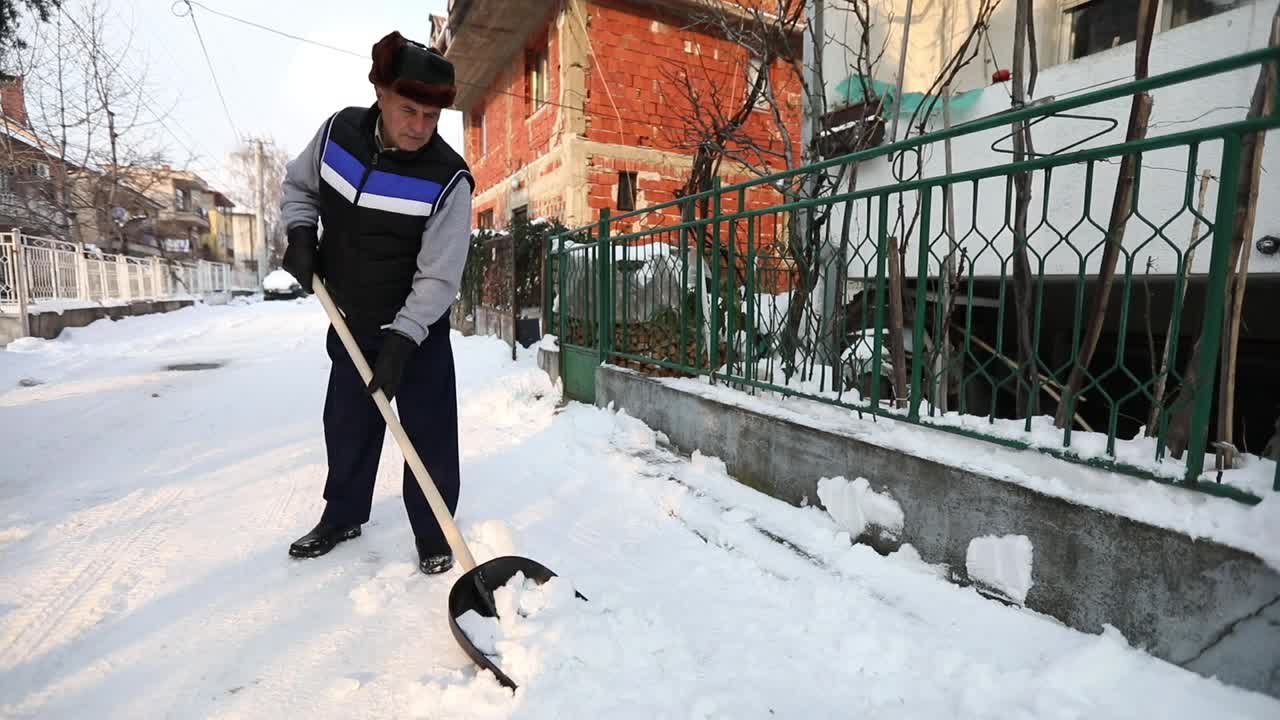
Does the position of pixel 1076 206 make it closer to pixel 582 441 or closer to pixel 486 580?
pixel 582 441

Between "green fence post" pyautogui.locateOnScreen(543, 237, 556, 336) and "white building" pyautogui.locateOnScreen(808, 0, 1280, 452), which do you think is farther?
"green fence post" pyautogui.locateOnScreen(543, 237, 556, 336)

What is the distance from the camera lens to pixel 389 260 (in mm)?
2268

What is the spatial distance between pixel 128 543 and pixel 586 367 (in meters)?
3.05

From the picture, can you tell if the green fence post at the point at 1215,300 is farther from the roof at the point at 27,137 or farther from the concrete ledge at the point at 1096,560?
the roof at the point at 27,137

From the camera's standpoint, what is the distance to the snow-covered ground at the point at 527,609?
1558mm

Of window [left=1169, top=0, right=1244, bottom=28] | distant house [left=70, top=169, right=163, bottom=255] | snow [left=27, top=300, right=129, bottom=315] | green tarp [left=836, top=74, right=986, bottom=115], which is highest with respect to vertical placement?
distant house [left=70, top=169, right=163, bottom=255]

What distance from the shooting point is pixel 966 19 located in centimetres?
444

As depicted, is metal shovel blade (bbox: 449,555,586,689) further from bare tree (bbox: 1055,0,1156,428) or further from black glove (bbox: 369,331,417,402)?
bare tree (bbox: 1055,0,1156,428)

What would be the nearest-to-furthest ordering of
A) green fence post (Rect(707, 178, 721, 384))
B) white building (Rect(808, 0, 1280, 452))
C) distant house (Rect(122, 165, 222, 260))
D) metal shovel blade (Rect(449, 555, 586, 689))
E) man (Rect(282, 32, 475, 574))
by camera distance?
metal shovel blade (Rect(449, 555, 586, 689))
man (Rect(282, 32, 475, 574))
white building (Rect(808, 0, 1280, 452))
green fence post (Rect(707, 178, 721, 384))
distant house (Rect(122, 165, 222, 260))

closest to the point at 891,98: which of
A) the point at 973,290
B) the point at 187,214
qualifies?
the point at 973,290

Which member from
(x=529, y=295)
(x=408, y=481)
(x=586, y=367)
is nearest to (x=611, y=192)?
(x=529, y=295)

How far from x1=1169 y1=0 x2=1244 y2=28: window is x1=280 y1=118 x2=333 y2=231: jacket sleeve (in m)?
4.37

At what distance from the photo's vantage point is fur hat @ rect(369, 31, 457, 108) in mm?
1982

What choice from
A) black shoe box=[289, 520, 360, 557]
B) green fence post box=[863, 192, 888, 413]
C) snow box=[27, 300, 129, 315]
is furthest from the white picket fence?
green fence post box=[863, 192, 888, 413]
